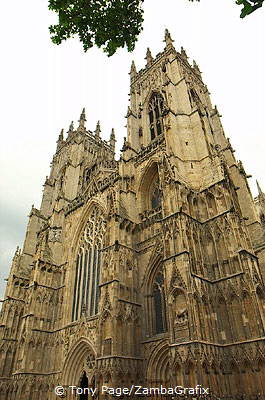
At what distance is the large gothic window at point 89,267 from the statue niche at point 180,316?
793 cm

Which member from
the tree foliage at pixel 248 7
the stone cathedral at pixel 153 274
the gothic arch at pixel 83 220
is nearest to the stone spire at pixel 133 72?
the stone cathedral at pixel 153 274

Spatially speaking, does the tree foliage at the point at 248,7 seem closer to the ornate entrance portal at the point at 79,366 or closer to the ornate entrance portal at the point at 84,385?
the ornate entrance portal at the point at 79,366

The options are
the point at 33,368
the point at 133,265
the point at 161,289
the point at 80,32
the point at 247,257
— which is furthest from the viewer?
the point at 33,368

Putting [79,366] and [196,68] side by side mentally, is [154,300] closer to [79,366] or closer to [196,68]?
[79,366]

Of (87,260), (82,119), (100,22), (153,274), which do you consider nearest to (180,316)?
(153,274)

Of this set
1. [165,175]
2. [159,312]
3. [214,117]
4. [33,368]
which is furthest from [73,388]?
[214,117]

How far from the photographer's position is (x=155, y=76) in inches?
1123

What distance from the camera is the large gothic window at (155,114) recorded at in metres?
24.7

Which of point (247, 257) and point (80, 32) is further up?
point (80, 32)

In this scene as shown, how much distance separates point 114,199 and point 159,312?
7.48 meters

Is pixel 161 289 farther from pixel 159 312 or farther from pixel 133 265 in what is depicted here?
pixel 133 265

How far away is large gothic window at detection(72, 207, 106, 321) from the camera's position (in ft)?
63.9

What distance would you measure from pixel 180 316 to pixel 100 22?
1054cm

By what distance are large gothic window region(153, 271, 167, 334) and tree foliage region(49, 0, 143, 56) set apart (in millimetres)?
12575
